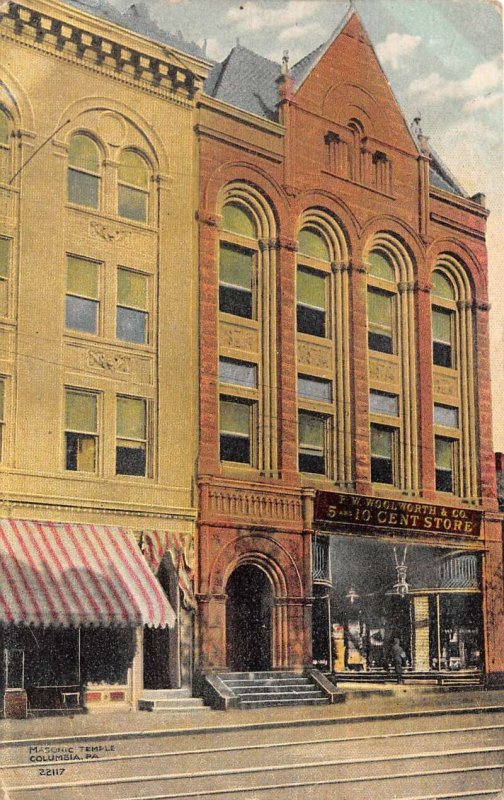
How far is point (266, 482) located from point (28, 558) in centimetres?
251

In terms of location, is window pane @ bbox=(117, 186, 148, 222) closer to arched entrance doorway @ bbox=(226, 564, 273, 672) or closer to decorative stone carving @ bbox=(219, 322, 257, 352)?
decorative stone carving @ bbox=(219, 322, 257, 352)

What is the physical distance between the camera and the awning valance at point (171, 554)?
10383mm

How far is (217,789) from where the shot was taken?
973cm

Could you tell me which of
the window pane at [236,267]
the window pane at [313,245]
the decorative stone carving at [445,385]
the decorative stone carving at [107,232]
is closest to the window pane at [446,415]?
the decorative stone carving at [445,385]

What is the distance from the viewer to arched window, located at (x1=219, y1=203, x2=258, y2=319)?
11.2m

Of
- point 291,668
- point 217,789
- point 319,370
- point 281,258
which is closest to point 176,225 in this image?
point 281,258

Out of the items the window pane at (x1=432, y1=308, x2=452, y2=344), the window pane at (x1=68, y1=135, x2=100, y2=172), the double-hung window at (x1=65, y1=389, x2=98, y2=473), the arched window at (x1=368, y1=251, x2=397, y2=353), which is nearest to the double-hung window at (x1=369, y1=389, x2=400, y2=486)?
the arched window at (x1=368, y1=251, x2=397, y2=353)

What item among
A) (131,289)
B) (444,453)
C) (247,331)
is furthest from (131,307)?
(444,453)

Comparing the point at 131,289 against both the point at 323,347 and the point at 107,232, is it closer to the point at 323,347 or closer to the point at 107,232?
the point at 107,232

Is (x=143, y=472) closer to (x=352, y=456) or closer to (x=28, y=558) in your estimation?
(x=28, y=558)

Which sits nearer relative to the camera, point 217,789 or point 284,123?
point 217,789

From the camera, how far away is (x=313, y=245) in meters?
12.0

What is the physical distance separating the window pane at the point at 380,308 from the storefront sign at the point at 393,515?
70.8 inches

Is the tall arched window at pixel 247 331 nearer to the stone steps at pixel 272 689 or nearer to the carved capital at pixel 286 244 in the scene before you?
the carved capital at pixel 286 244
